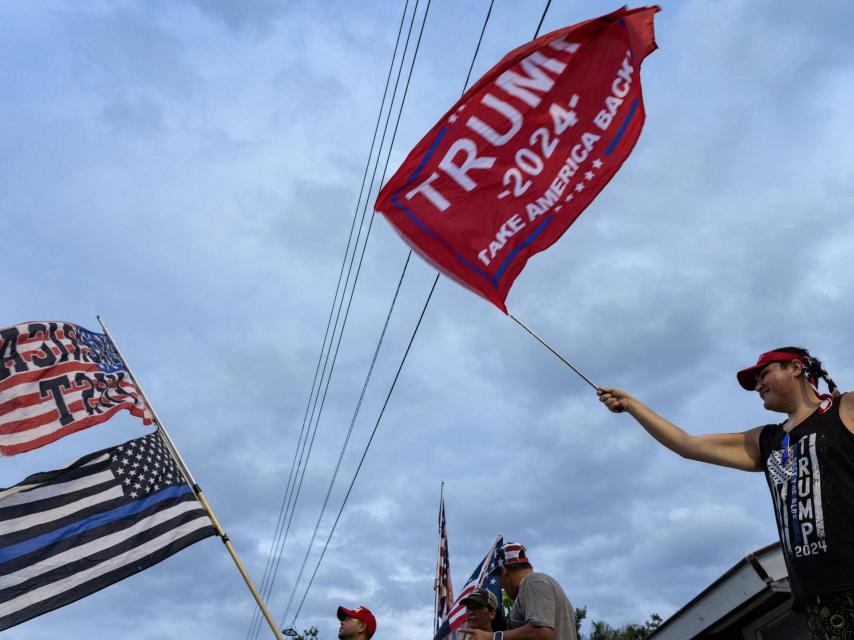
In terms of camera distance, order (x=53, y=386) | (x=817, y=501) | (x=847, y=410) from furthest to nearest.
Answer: (x=53, y=386)
(x=847, y=410)
(x=817, y=501)

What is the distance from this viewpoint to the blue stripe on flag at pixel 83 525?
22.9 ft

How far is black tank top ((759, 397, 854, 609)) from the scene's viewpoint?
272 centimetres

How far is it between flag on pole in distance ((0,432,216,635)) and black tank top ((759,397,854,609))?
5694 mm

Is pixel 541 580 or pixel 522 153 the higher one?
pixel 522 153

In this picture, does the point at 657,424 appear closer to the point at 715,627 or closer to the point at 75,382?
the point at 715,627

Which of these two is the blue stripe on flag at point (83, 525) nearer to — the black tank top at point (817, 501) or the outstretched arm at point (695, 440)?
the outstretched arm at point (695, 440)

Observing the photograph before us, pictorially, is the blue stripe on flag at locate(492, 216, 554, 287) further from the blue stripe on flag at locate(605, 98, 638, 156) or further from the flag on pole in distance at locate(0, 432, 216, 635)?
the flag on pole in distance at locate(0, 432, 216, 635)

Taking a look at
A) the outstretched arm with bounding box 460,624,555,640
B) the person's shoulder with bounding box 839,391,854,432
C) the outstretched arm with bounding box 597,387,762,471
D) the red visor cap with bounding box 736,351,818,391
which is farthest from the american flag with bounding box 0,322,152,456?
the person's shoulder with bounding box 839,391,854,432

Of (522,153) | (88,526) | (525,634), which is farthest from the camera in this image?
(88,526)

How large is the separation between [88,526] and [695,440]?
5.71 meters

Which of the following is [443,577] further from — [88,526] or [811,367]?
[811,367]

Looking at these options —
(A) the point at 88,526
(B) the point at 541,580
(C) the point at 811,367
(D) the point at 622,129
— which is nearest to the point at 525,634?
(B) the point at 541,580

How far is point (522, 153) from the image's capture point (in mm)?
4828

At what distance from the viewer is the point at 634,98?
4.97 m
